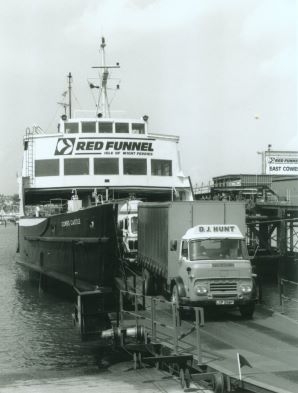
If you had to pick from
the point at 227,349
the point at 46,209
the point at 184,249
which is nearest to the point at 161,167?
the point at 46,209

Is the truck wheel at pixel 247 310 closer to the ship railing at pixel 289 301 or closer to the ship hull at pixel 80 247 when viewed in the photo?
the ship railing at pixel 289 301

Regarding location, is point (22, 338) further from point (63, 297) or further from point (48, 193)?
point (48, 193)

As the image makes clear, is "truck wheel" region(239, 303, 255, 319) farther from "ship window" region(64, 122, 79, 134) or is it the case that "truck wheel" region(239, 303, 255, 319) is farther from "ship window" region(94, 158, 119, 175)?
"ship window" region(64, 122, 79, 134)

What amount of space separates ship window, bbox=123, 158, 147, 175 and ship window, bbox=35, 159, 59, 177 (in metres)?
2.92

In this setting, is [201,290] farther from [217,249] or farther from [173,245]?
[173,245]

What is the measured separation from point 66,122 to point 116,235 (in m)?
8.93

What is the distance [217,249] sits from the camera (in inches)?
563

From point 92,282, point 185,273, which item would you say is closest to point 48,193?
point 92,282

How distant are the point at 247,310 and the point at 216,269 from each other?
1.38m

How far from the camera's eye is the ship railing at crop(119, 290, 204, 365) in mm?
10789

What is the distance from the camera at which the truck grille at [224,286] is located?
13.7 meters

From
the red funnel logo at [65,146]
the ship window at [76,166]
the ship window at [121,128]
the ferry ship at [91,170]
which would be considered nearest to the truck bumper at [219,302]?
the ferry ship at [91,170]

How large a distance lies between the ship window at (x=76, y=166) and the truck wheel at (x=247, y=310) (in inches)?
477

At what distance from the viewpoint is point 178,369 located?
1116 cm
